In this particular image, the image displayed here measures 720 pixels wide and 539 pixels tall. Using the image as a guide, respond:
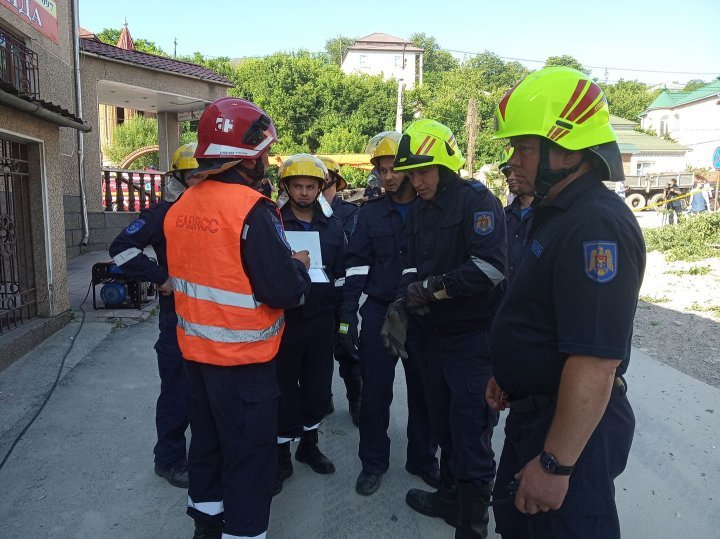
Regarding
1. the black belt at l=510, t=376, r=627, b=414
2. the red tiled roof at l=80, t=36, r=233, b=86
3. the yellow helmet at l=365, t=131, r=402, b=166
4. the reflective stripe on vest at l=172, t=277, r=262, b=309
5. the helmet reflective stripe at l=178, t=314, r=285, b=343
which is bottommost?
the black belt at l=510, t=376, r=627, b=414

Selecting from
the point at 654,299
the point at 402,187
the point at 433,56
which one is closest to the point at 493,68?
A: the point at 433,56

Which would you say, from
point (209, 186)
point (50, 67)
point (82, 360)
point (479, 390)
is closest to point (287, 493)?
point (479, 390)

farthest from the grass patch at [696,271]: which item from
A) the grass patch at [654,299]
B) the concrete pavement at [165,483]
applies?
the concrete pavement at [165,483]

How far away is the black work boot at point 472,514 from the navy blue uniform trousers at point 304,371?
3.61 ft

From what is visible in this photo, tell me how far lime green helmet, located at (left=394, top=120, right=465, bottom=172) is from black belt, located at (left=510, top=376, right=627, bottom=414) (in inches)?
→ 57.1

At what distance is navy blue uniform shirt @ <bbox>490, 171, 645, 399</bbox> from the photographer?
1408mm

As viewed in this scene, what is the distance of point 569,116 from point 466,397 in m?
1.61

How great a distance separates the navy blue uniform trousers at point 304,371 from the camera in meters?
3.32

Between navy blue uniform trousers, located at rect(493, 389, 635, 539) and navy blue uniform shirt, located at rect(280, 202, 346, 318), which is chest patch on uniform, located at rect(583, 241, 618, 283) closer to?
navy blue uniform trousers, located at rect(493, 389, 635, 539)

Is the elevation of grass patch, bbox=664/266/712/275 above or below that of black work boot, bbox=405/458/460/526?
above

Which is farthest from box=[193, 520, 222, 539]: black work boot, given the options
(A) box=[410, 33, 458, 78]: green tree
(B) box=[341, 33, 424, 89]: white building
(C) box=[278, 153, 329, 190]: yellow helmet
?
(A) box=[410, 33, 458, 78]: green tree

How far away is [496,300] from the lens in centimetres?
287

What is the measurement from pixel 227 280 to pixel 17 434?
262cm

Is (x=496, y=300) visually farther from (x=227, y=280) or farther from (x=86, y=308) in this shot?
(x=86, y=308)
